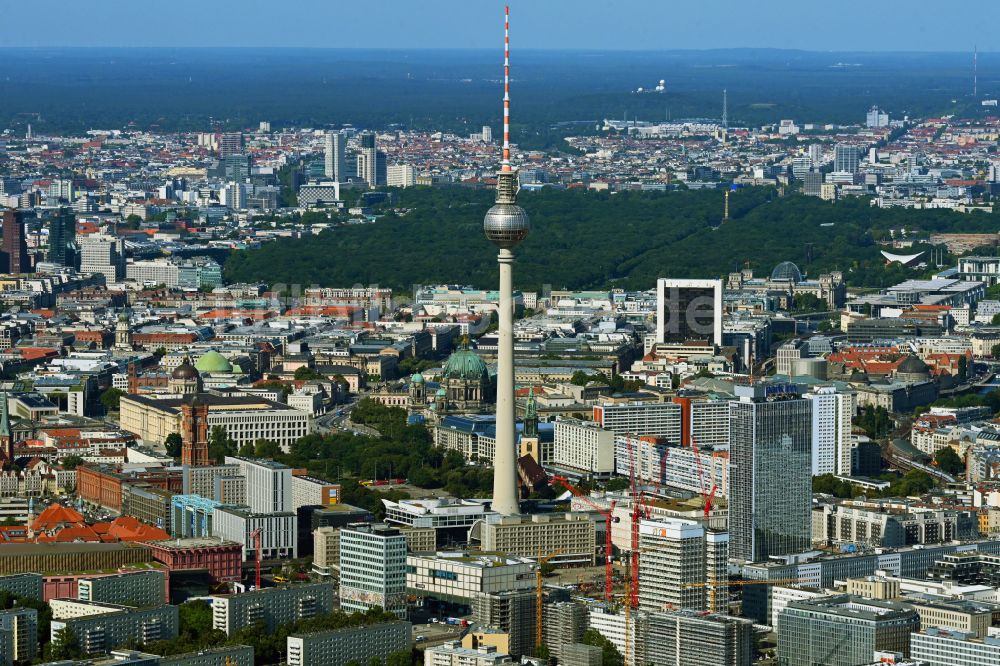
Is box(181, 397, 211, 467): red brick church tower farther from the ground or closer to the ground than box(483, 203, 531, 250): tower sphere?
closer to the ground

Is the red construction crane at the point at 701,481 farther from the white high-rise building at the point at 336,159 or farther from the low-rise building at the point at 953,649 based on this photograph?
the white high-rise building at the point at 336,159

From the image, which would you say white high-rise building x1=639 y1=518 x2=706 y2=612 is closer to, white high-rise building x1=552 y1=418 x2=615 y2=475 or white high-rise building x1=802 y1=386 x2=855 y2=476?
white high-rise building x1=802 y1=386 x2=855 y2=476

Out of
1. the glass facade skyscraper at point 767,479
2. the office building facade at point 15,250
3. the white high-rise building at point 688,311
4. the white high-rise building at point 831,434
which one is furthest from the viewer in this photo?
the office building facade at point 15,250

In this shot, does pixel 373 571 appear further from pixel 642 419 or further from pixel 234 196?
pixel 234 196

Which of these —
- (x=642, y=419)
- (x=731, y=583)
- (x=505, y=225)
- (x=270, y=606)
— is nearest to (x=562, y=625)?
(x=270, y=606)

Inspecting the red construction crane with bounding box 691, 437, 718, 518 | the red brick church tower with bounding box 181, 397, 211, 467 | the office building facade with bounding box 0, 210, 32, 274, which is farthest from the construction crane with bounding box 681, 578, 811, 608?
the office building facade with bounding box 0, 210, 32, 274

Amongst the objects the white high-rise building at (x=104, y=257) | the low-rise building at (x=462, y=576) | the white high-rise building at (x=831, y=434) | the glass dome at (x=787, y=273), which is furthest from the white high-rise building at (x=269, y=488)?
the white high-rise building at (x=104, y=257)
